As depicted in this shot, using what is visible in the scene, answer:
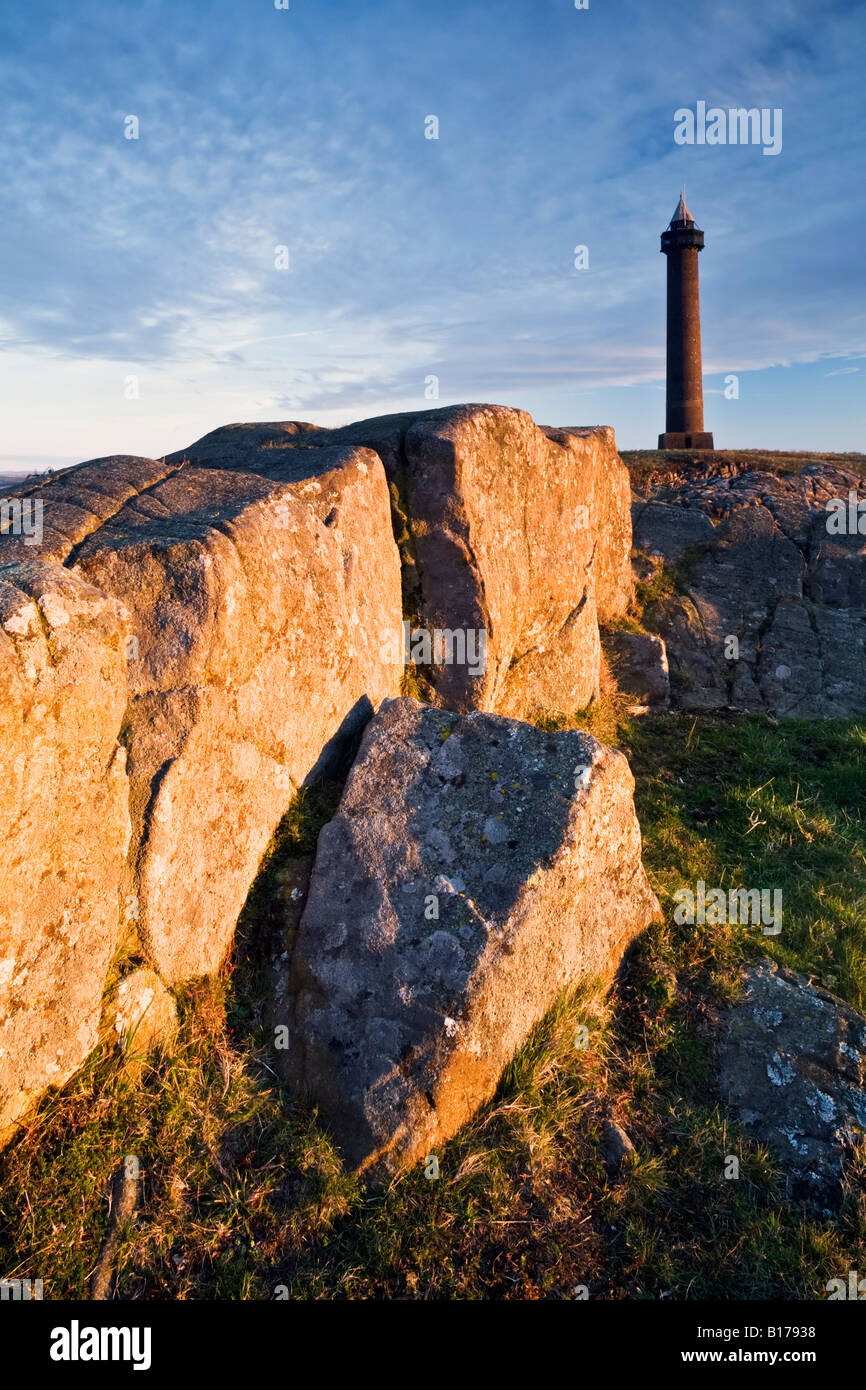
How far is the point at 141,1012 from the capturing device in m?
4.20

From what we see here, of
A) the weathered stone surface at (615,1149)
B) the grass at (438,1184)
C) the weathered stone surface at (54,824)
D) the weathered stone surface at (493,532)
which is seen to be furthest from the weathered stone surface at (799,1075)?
the weathered stone surface at (54,824)

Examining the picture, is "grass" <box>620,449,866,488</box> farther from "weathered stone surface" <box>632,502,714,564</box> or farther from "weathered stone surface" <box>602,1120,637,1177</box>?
"weathered stone surface" <box>602,1120,637,1177</box>

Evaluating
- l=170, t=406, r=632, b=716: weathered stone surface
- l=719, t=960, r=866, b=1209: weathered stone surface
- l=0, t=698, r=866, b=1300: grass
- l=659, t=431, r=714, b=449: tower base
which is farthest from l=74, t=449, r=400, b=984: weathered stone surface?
l=659, t=431, r=714, b=449: tower base

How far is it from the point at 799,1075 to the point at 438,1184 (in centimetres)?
214

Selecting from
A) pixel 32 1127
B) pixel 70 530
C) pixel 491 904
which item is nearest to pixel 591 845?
pixel 491 904

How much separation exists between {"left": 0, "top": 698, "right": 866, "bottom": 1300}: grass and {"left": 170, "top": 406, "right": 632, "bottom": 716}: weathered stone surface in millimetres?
2729

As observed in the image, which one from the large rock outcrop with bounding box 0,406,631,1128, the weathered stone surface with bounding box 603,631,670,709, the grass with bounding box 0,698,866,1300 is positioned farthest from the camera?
the weathered stone surface with bounding box 603,631,670,709

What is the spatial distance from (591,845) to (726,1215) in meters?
1.96

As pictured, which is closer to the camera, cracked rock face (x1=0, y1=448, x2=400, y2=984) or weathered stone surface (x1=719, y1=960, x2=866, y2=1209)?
weathered stone surface (x1=719, y1=960, x2=866, y2=1209)

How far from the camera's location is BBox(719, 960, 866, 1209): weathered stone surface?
14.4ft

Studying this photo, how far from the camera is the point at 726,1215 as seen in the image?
13.5ft

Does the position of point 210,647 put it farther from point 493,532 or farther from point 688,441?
point 688,441

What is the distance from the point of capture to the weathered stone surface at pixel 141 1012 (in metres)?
4.07
